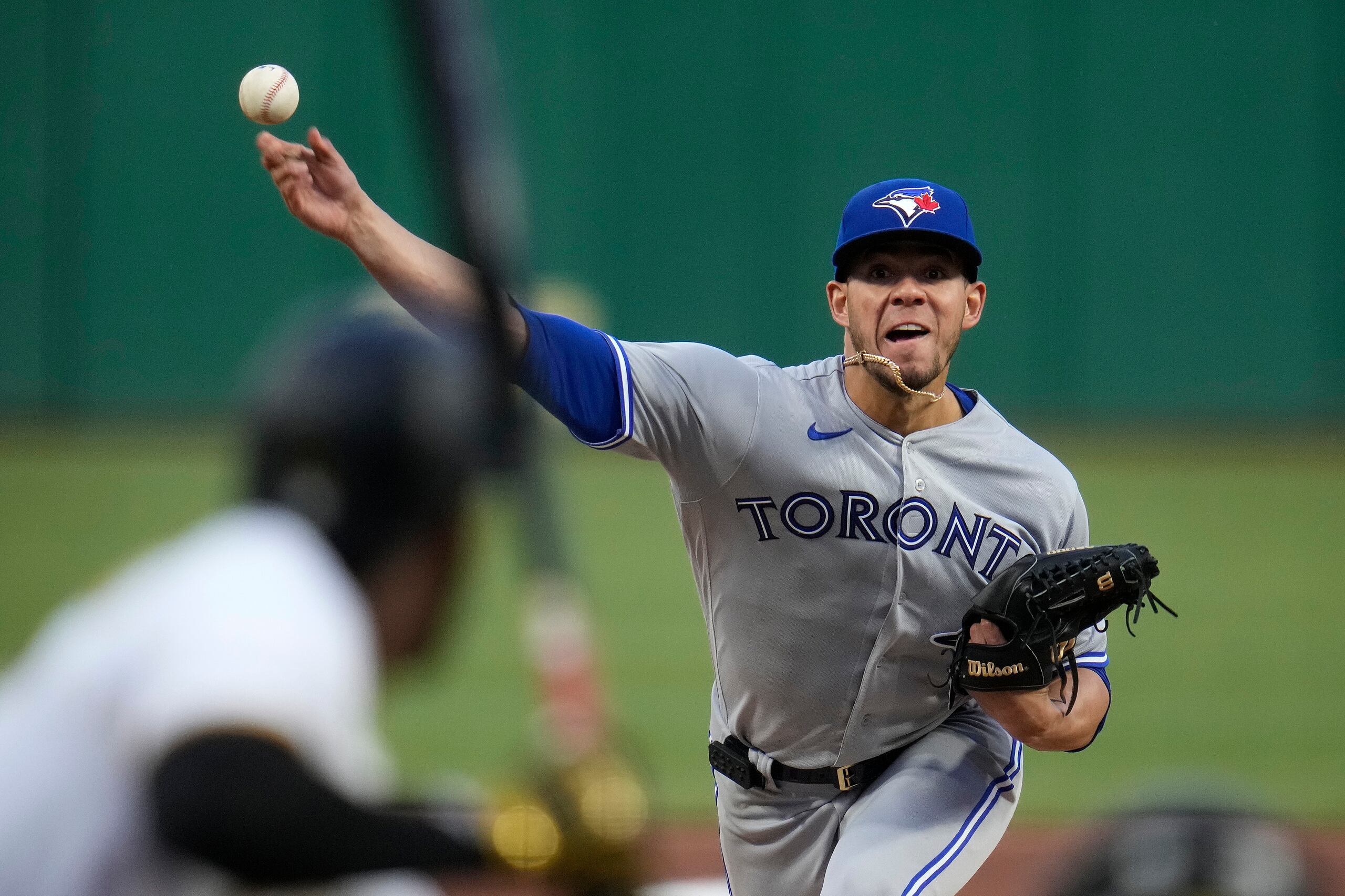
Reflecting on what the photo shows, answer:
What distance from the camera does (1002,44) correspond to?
14945mm

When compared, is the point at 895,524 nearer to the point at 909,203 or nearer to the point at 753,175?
the point at 909,203

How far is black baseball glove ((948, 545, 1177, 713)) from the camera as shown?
3.20 m

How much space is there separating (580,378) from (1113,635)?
7.43m

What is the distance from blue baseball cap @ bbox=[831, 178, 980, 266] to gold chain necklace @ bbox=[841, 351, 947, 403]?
0.75ft

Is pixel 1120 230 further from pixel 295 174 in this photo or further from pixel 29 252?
pixel 295 174

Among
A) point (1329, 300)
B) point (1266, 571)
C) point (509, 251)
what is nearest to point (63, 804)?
point (509, 251)

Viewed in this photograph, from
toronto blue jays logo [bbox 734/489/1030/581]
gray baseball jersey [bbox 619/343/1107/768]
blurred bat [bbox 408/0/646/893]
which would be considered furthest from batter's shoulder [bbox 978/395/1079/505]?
blurred bat [bbox 408/0/646/893]

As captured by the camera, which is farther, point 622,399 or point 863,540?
point 863,540

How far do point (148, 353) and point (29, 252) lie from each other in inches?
59.8

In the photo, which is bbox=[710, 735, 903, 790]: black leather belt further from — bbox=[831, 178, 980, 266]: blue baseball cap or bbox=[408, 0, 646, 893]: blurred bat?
bbox=[408, 0, 646, 893]: blurred bat

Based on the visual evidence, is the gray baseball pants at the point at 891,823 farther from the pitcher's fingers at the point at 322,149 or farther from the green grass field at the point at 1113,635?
the pitcher's fingers at the point at 322,149

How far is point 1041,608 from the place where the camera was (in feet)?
10.5

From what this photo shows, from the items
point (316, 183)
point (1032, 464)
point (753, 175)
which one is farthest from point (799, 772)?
point (753, 175)

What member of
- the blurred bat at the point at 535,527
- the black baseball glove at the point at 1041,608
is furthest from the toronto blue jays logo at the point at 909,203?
the blurred bat at the point at 535,527
